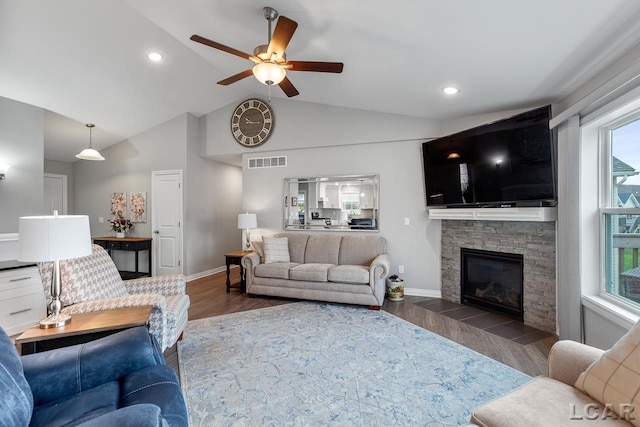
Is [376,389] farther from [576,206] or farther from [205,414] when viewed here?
[576,206]

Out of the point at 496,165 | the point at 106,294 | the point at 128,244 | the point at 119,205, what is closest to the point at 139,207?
the point at 119,205

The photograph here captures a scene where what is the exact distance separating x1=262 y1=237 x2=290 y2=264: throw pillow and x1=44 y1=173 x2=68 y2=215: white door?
14.8ft

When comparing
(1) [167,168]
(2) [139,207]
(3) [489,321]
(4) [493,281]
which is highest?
(1) [167,168]

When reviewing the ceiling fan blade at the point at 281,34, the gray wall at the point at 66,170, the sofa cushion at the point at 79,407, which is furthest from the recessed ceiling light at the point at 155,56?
the sofa cushion at the point at 79,407

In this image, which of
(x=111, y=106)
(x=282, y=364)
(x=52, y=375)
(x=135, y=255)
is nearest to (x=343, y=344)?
(x=282, y=364)

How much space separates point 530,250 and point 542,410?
2.56 m

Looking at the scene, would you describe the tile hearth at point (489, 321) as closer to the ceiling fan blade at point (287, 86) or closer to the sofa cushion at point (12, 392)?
the ceiling fan blade at point (287, 86)

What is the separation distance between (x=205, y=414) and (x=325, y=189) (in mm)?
3501

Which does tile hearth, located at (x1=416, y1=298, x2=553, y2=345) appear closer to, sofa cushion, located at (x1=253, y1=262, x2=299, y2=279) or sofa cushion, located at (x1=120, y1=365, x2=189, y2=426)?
sofa cushion, located at (x1=253, y1=262, x2=299, y2=279)

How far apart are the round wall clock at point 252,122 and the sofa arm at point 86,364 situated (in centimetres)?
410

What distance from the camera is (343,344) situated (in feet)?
8.78

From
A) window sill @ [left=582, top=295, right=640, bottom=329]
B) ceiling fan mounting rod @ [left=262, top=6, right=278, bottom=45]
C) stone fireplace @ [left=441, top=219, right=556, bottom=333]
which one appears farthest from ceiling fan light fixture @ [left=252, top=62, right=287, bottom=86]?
window sill @ [left=582, top=295, right=640, bottom=329]

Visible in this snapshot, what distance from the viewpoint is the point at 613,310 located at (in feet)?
6.81

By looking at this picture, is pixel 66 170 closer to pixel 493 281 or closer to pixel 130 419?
pixel 130 419
